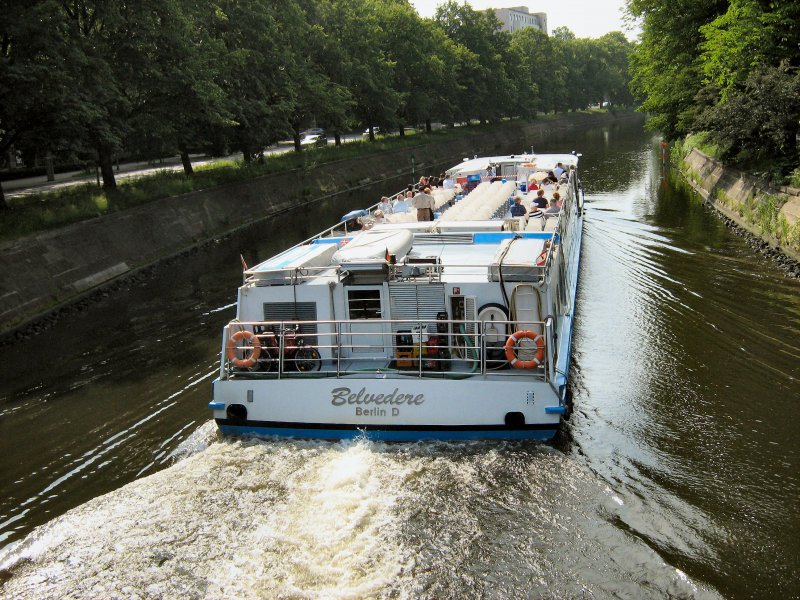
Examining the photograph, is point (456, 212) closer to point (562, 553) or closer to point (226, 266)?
point (562, 553)

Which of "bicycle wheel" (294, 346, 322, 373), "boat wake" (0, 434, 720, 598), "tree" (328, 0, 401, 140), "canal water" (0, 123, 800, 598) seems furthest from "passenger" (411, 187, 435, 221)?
"tree" (328, 0, 401, 140)

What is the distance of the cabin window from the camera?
1499cm

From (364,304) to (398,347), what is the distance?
1.38 meters

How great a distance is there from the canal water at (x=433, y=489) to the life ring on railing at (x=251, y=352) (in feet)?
4.89

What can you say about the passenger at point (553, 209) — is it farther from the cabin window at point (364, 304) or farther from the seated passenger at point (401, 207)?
the cabin window at point (364, 304)

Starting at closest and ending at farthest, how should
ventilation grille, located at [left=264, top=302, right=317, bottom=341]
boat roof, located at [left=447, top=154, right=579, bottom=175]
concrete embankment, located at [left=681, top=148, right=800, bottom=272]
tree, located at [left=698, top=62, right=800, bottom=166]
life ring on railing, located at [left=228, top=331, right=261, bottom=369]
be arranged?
1. life ring on railing, located at [left=228, top=331, right=261, bottom=369]
2. ventilation grille, located at [left=264, top=302, right=317, bottom=341]
3. concrete embankment, located at [left=681, top=148, right=800, bottom=272]
4. tree, located at [left=698, top=62, right=800, bottom=166]
5. boat roof, located at [left=447, top=154, right=579, bottom=175]

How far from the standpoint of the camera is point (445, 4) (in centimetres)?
9912

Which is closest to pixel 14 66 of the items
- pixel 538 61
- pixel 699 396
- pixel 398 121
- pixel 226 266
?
pixel 226 266

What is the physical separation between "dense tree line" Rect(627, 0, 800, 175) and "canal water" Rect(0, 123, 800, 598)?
44.9ft

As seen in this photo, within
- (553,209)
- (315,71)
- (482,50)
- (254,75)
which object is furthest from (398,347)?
(482,50)

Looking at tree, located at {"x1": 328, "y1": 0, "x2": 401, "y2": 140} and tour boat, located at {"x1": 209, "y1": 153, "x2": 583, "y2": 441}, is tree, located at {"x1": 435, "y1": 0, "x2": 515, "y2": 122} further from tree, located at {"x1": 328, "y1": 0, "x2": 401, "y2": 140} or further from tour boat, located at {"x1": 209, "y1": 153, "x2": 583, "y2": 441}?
tour boat, located at {"x1": 209, "y1": 153, "x2": 583, "y2": 441}

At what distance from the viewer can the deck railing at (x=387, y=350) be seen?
44.8 ft

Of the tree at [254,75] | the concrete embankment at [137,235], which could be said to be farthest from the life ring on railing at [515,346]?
the tree at [254,75]

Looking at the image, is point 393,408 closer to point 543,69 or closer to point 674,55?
point 674,55
